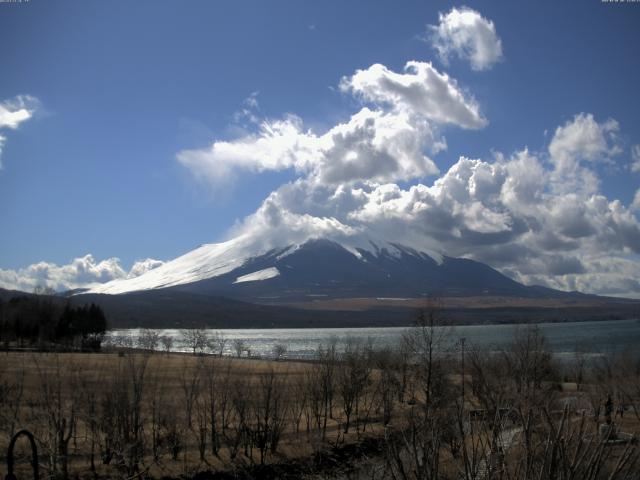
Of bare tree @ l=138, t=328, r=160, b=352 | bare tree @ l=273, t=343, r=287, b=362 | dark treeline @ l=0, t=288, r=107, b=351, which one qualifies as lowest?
bare tree @ l=273, t=343, r=287, b=362

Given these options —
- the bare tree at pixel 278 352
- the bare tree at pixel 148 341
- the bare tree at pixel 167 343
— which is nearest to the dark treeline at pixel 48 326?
the bare tree at pixel 148 341

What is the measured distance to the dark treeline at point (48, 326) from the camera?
331 ft

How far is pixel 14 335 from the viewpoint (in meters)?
102

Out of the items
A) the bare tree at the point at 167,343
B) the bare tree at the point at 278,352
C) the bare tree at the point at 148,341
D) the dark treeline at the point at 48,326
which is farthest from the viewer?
the bare tree at the point at 167,343

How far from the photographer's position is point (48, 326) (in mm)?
108875

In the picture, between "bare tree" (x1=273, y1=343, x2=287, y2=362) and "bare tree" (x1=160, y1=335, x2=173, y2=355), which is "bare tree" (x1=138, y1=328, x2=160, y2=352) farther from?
"bare tree" (x1=273, y1=343, x2=287, y2=362)

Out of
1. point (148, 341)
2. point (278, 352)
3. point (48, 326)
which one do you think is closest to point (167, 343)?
point (148, 341)

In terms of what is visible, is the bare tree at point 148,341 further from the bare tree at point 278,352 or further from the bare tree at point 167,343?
the bare tree at point 278,352

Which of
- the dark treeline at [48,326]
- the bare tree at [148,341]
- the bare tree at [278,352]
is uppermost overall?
the dark treeline at [48,326]

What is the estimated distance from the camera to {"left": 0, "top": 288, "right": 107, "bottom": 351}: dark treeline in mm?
100750

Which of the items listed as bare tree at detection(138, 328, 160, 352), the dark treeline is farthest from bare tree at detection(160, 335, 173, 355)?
the dark treeline

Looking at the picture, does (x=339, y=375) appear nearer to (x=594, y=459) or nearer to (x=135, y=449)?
(x=135, y=449)

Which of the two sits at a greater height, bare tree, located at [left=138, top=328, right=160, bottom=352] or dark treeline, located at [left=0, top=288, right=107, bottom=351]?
dark treeline, located at [left=0, top=288, right=107, bottom=351]

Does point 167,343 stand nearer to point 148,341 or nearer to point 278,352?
point 148,341
